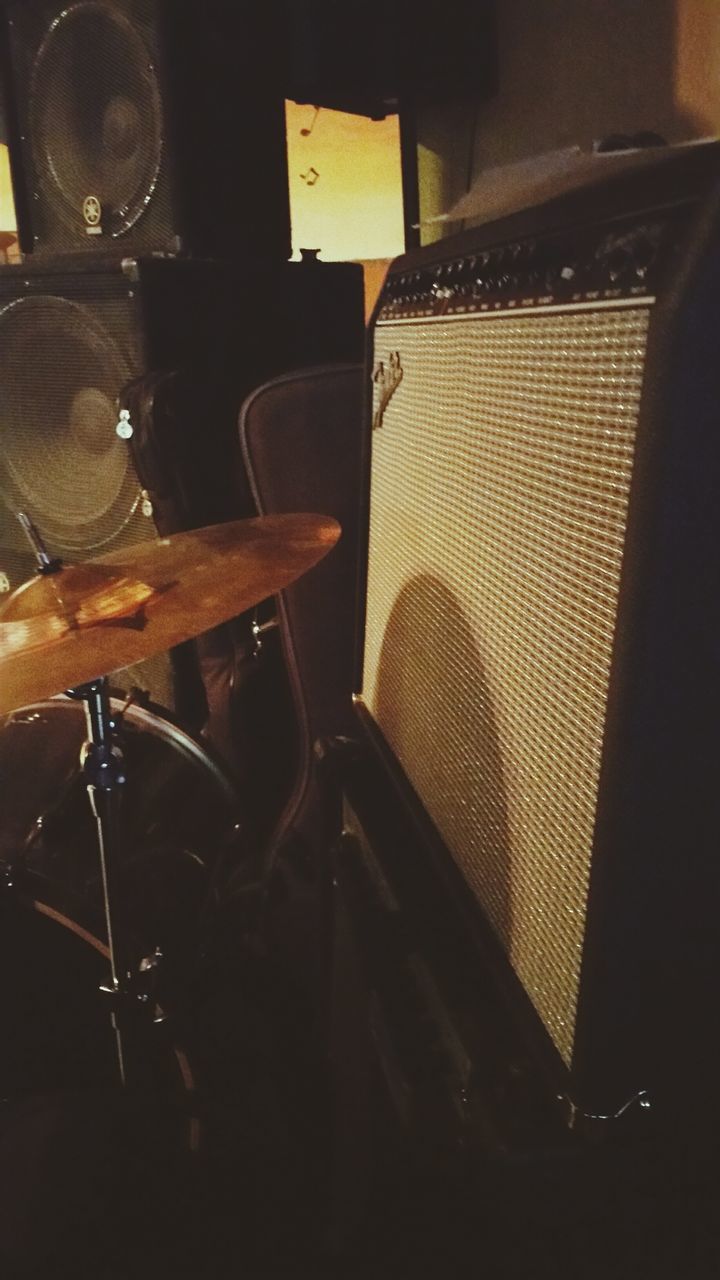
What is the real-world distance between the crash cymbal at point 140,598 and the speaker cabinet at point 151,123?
0.67 metres

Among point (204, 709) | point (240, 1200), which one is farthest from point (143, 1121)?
point (204, 709)

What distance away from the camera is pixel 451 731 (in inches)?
25.3

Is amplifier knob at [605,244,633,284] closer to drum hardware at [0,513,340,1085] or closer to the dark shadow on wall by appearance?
the dark shadow on wall

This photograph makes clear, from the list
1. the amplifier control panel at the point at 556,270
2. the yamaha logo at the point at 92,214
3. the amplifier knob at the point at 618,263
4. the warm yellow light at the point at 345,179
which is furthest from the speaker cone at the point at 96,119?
the amplifier knob at the point at 618,263

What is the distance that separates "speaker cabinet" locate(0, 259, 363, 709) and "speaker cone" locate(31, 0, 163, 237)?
138 millimetres

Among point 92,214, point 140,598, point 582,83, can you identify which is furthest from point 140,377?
point 582,83

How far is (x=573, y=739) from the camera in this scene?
0.43 m

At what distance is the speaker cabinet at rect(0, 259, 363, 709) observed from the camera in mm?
1245

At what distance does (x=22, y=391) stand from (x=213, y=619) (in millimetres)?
1035

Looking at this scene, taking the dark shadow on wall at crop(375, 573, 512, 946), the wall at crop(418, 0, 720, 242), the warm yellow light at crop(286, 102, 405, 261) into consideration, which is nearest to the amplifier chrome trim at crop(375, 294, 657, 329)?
the dark shadow on wall at crop(375, 573, 512, 946)

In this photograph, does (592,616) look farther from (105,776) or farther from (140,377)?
(140,377)

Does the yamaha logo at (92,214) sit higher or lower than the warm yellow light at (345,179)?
lower

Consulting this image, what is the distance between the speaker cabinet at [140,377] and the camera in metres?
1.25

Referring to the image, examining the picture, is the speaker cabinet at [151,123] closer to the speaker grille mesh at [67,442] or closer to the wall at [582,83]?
the speaker grille mesh at [67,442]
